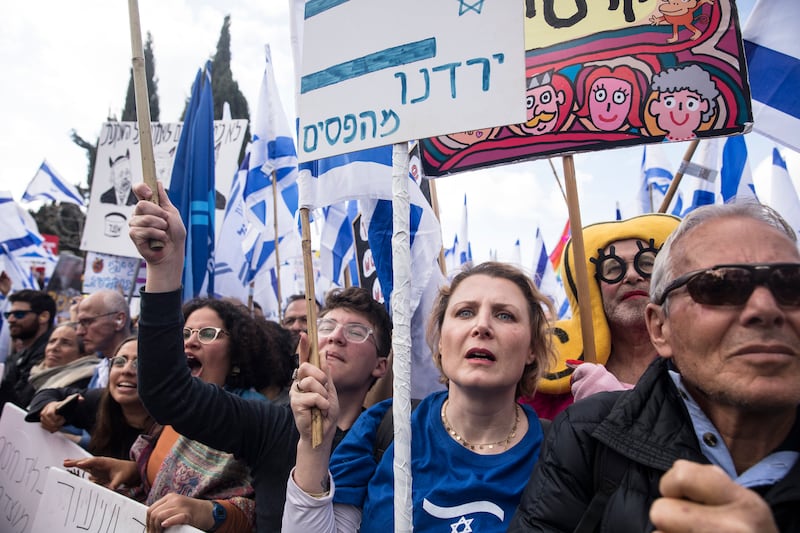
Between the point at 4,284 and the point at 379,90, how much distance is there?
8.67 meters

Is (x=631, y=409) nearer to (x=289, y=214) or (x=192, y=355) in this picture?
(x=192, y=355)

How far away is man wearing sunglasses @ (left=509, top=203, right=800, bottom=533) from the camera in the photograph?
3.40 feet

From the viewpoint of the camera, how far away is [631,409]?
3.98 ft

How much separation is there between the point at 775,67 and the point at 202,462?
3.04 m

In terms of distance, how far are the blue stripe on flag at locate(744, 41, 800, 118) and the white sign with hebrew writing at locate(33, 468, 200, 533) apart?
301cm

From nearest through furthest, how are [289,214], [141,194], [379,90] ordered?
[379,90]
[141,194]
[289,214]

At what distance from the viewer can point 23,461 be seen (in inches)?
128

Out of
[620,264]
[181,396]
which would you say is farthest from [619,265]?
[181,396]

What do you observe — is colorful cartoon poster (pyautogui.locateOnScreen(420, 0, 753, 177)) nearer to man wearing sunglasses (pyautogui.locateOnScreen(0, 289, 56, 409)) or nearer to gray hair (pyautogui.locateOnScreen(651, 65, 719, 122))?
gray hair (pyautogui.locateOnScreen(651, 65, 719, 122))

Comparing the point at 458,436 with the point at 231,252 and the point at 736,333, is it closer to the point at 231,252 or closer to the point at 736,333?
the point at 736,333

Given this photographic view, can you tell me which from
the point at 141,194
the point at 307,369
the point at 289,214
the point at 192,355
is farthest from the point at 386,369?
the point at 289,214

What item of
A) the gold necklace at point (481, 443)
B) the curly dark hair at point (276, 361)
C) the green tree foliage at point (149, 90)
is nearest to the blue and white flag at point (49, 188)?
the curly dark hair at point (276, 361)

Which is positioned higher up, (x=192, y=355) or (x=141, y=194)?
(x=141, y=194)

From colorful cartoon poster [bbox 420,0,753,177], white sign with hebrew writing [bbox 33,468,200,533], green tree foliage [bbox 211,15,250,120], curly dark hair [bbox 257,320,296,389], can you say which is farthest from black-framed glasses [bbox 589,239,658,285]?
green tree foliage [bbox 211,15,250,120]
